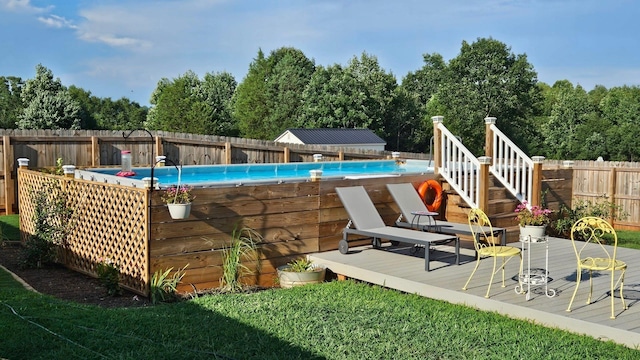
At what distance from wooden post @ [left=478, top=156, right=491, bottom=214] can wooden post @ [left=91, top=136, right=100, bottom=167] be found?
9411 mm

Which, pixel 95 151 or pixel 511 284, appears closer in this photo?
pixel 511 284

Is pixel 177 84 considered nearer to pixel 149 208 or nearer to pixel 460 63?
pixel 460 63

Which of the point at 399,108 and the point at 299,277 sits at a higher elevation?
the point at 399,108

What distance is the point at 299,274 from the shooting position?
7453 mm

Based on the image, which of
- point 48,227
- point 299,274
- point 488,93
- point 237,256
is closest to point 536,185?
point 299,274

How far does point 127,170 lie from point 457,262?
5122mm

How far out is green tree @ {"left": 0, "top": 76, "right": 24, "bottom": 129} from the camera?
1437 inches

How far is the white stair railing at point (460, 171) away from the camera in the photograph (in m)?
9.24

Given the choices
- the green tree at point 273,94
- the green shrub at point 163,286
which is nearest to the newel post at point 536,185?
the green shrub at point 163,286

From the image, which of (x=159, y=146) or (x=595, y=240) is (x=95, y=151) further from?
(x=595, y=240)

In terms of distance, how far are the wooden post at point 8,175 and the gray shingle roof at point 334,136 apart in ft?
40.5

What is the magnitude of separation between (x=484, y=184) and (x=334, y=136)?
52.1 ft

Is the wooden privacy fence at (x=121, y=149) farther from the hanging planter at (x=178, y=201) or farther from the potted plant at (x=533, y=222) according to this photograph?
the hanging planter at (x=178, y=201)

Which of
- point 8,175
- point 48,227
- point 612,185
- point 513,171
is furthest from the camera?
point 612,185
